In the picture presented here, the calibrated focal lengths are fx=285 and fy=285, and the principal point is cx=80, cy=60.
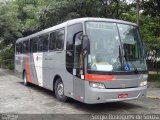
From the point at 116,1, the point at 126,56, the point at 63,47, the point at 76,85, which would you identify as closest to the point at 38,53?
the point at 63,47

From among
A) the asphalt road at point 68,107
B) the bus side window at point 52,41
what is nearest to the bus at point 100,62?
the asphalt road at point 68,107

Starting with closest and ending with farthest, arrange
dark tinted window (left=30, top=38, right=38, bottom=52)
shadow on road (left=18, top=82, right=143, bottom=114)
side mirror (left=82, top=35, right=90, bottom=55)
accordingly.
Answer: side mirror (left=82, top=35, right=90, bottom=55) → shadow on road (left=18, top=82, right=143, bottom=114) → dark tinted window (left=30, top=38, right=38, bottom=52)

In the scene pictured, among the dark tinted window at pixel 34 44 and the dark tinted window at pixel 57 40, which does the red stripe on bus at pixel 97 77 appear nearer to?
the dark tinted window at pixel 57 40

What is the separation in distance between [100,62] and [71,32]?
197 cm

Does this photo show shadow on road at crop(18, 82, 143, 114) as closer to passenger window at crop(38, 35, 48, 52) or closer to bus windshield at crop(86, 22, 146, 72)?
bus windshield at crop(86, 22, 146, 72)

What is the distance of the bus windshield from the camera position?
8.62 metres

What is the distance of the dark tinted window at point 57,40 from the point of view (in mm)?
10748

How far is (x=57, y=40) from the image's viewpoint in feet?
36.8

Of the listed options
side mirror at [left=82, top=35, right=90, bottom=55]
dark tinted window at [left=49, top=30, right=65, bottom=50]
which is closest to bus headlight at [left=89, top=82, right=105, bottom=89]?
side mirror at [left=82, top=35, right=90, bottom=55]

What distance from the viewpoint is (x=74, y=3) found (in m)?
18.3

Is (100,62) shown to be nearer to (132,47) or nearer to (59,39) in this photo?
(132,47)

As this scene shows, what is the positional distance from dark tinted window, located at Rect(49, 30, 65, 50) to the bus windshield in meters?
1.98

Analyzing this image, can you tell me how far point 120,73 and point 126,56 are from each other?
2.10ft

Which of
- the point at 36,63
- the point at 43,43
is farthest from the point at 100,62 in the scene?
the point at 36,63
